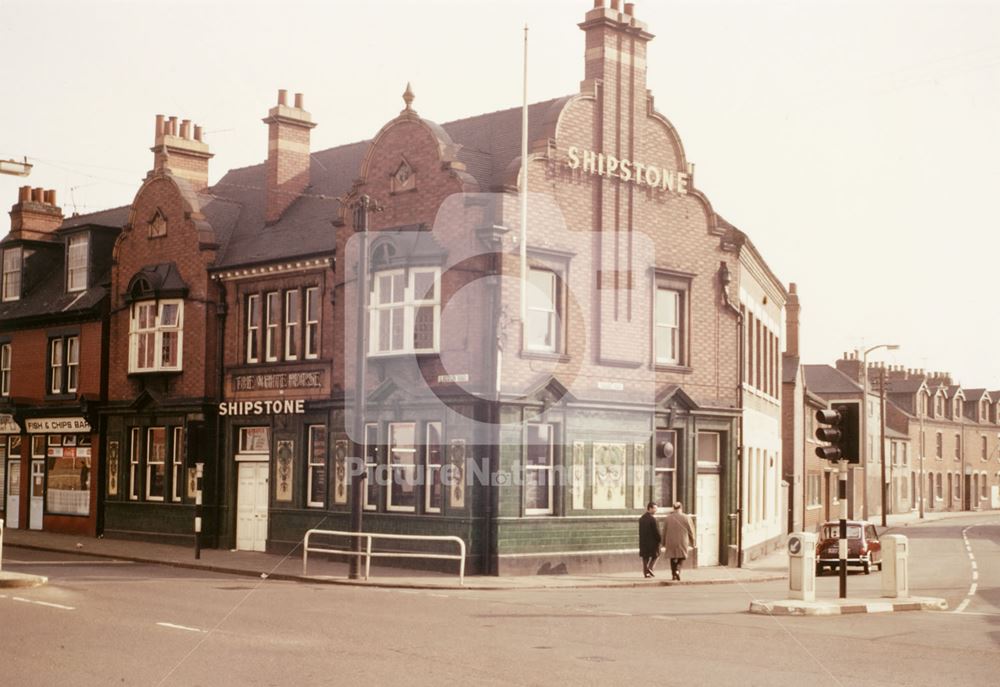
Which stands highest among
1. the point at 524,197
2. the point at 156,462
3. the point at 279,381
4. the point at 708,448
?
the point at 524,197

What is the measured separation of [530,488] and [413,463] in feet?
8.96

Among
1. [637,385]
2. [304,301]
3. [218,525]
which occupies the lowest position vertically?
[218,525]

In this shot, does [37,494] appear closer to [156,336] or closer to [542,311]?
[156,336]

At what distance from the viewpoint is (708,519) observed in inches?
1220

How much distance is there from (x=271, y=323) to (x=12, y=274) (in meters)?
14.2

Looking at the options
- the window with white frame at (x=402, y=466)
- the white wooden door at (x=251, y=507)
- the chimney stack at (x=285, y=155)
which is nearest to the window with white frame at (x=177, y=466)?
the white wooden door at (x=251, y=507)

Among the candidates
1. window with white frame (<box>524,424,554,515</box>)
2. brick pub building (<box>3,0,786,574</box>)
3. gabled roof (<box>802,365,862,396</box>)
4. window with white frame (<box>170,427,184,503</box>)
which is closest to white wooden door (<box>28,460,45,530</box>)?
brick pub building (<box>3,0,786,574</box>)

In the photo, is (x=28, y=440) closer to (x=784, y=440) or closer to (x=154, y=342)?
(x=154, y=342)

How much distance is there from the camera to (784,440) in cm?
4972

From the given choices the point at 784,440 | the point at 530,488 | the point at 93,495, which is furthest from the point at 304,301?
the point at 784,440

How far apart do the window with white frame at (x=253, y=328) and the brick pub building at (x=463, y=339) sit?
2.8 inches

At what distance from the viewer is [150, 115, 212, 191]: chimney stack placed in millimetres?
36906

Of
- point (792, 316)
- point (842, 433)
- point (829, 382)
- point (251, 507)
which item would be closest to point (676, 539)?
point (842, 433)

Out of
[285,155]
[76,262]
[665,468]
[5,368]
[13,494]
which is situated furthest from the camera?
[5,368]
